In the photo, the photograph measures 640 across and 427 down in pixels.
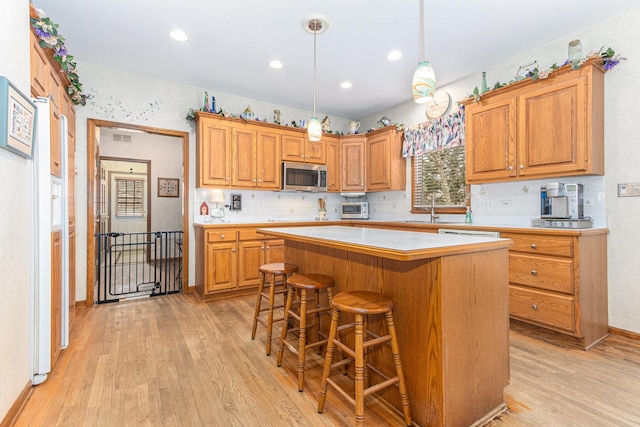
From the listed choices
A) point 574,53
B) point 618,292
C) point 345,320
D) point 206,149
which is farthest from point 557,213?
point 206,149

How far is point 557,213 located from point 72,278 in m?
4.43

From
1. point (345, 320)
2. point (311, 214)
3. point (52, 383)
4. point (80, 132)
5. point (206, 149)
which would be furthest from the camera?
point (311, 214)

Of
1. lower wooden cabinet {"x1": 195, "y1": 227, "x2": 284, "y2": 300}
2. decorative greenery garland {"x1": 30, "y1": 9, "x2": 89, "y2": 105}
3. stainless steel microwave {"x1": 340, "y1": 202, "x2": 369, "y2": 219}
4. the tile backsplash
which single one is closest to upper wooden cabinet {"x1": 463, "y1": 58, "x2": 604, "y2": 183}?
the tile backsplash

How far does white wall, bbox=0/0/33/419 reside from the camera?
4.88 feet

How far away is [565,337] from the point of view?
254 cm

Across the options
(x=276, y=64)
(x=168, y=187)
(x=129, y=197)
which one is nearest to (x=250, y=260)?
(x=276, y=64)

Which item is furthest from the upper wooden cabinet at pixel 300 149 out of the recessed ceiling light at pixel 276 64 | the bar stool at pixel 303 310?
the bar stool at pixel 303 310

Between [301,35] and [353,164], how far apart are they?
96.0 inches

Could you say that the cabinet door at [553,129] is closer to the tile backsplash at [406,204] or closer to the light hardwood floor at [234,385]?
the tile backsplash at [406,204]

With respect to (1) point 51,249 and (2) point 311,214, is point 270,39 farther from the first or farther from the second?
(2) point 311,214

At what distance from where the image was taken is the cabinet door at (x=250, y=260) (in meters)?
3.98

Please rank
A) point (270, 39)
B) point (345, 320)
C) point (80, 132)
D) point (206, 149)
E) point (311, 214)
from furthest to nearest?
point (311, 214)
point (206, 149)
point (80, 132)
point (270, 39)
point (345, 320)

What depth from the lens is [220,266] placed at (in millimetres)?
3820

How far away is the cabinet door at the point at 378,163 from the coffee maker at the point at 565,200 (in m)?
2.20
